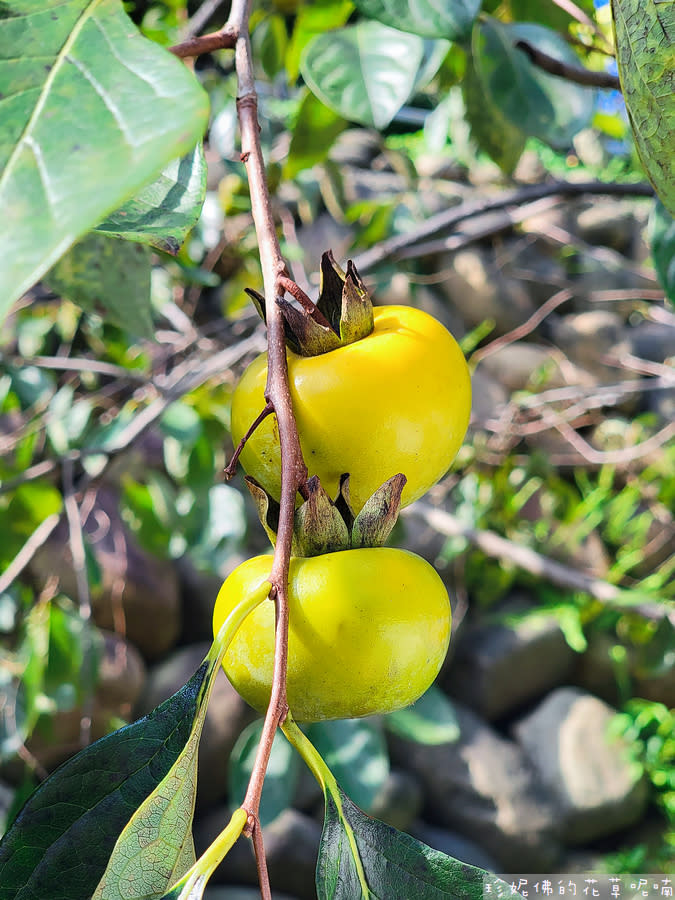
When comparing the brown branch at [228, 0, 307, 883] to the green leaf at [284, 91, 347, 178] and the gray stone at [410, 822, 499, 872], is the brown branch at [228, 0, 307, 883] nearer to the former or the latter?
the green leaf at [284, 91, 347, 178]

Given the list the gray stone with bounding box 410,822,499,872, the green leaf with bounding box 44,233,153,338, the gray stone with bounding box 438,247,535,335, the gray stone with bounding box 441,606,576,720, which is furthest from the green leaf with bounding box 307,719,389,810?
→ the gray stone with bounding box 438,247,535,335

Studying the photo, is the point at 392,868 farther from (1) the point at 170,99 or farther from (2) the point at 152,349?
(2) the point at 152,349

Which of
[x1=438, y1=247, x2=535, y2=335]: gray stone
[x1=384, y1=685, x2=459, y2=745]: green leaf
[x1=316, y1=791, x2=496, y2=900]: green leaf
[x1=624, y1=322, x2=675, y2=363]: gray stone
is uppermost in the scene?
[x1=316, y1=791, x2=496, y2=900]: green leaf

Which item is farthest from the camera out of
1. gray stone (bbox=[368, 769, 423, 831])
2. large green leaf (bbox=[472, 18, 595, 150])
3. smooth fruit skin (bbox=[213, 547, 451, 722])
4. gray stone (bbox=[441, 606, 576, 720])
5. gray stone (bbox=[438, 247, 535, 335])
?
gray stone (bbox=[438, 247, 535, 335])

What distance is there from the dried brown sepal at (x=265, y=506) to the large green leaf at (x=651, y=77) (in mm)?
198

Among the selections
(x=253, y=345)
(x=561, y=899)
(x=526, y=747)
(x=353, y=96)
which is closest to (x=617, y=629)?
→ (x=526, y=747)

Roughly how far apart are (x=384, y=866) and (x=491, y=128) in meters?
0.72

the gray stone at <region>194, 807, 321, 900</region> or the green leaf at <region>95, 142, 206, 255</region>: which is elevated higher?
the green leaf at <region>95, 142, 206, 255</region>

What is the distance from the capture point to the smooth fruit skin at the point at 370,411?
32 centimetres

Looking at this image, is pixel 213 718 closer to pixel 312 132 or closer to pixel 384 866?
pixel 312 132

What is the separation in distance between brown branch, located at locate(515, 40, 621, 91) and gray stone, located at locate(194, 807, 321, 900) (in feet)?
8.44

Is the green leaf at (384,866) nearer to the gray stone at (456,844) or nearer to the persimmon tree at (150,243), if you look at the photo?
the persimmon tree at (150,243)

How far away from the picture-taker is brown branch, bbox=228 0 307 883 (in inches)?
9.7

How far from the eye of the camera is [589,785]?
9.75 feet
